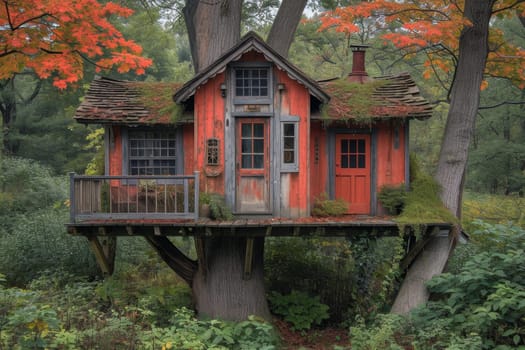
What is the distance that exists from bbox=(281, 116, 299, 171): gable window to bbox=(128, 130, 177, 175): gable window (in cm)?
249

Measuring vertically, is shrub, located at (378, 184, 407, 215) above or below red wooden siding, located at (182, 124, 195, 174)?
below

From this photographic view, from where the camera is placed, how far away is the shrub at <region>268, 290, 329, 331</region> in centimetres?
1276

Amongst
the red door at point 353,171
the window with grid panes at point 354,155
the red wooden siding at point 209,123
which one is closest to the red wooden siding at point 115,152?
the red wooden siding at point 209,123

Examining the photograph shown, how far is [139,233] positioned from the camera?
32.8ft

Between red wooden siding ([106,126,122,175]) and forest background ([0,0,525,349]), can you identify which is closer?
forest background ([0,0,525,349])

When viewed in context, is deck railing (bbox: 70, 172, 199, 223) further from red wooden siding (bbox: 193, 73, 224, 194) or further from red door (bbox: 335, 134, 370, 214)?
red door (bbox: 335, 134, 370, 214)

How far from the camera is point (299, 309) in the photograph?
42.7ft

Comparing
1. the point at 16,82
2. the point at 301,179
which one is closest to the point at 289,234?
the point at 301,179

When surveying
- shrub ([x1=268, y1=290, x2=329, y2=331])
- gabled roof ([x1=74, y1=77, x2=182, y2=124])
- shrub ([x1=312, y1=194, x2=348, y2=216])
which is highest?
gabled roof ([x1=74, y1=77, x2=182, y2=124])

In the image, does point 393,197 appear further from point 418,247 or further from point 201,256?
point 201,256

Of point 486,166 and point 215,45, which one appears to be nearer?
point 215,45

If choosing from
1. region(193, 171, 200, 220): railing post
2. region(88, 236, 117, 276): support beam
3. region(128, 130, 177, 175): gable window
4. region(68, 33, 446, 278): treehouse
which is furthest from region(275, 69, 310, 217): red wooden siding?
region(88, 236, 117, 276): support beam

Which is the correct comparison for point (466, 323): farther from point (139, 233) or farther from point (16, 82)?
point (16, 82)

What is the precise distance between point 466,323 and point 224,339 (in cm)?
508
